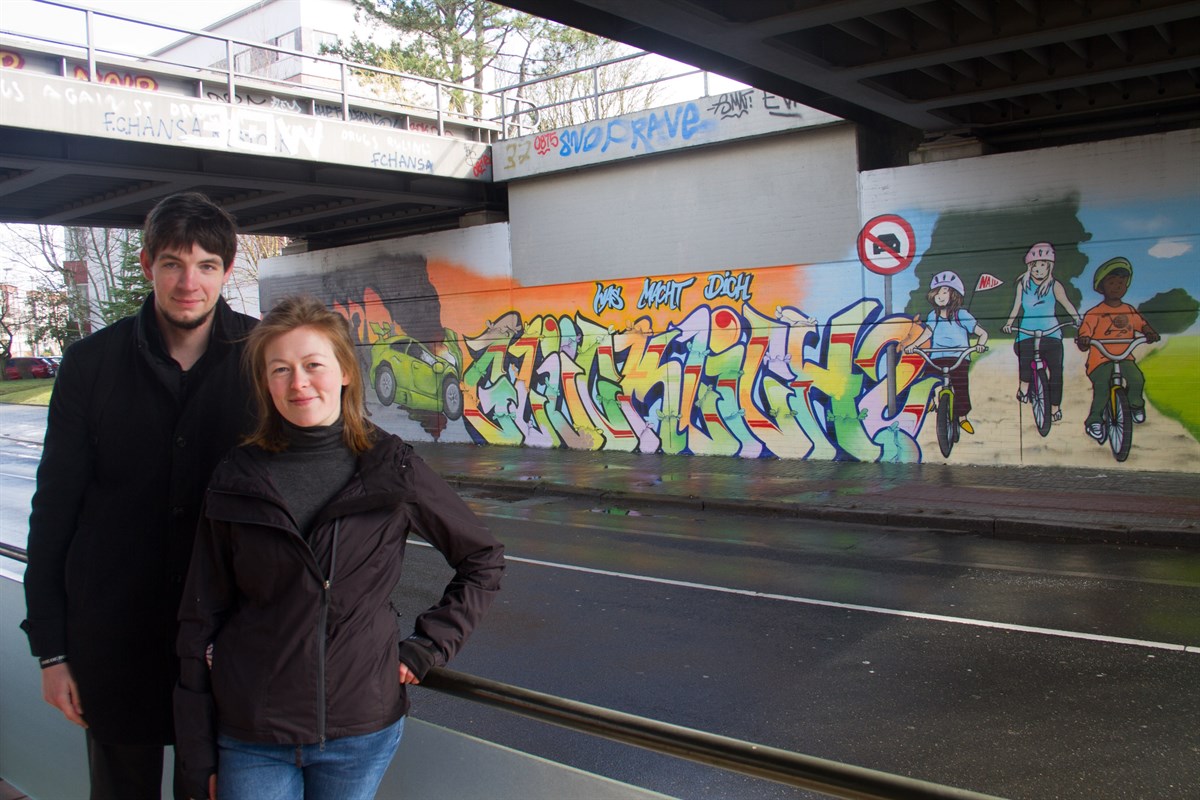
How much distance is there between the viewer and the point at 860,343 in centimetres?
1437

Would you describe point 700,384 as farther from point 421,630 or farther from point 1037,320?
point 421,630

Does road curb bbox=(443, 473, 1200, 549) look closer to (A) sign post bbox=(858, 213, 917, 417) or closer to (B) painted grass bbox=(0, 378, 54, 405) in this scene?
(A) sign post bbox=(858, 213, 917, 417)

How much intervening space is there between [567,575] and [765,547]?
221 centimetres

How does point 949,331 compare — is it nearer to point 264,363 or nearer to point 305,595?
point 264,363

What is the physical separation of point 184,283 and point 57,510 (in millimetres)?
642

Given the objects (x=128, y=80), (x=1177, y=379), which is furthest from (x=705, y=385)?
(x=128, y=80)

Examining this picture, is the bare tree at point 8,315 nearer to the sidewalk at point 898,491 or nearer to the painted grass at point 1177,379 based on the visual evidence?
the sidewalk at point 898,491

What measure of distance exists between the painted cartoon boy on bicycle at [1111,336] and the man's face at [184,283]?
491 inches

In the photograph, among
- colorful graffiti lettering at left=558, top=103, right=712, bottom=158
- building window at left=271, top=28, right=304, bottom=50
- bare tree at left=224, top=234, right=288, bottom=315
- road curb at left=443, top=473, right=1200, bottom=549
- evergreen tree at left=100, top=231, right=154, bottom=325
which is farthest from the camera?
building window at left=271, top=28, right=304, bottom=50

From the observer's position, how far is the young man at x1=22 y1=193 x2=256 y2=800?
2396mm

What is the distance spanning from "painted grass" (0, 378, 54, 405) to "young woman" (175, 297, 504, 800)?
1480 inches

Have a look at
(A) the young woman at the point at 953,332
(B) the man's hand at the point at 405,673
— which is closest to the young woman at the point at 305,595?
(B) the man's hand at the point at 405,673

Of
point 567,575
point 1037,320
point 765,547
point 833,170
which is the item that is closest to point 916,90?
point 833,170

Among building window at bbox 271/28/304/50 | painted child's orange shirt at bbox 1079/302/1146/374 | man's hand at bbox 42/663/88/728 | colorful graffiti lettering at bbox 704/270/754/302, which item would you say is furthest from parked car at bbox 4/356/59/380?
man's hand at bbox 42/663/88/728
